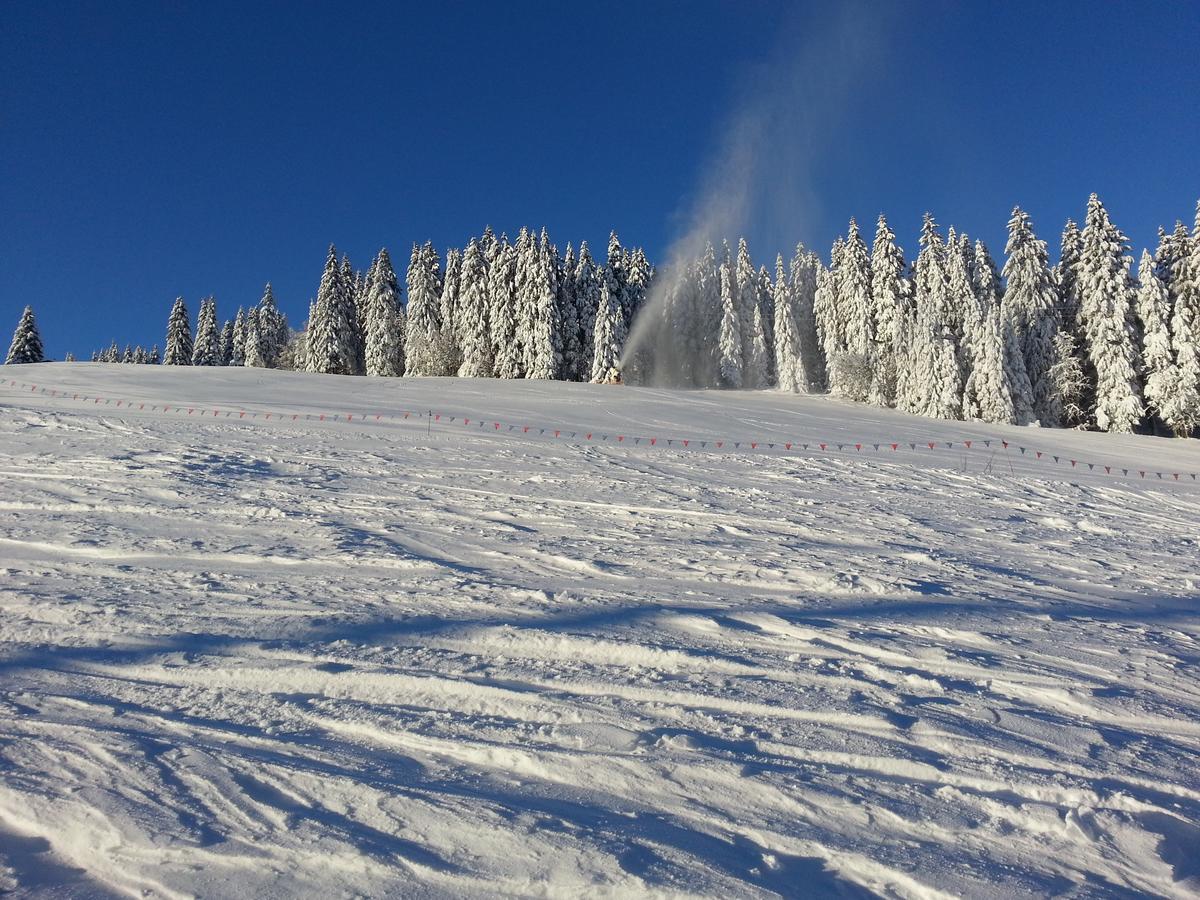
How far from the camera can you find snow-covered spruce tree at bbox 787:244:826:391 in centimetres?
6525

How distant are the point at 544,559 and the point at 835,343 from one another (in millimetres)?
52866

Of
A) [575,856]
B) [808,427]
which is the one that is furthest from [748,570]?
[808,427]

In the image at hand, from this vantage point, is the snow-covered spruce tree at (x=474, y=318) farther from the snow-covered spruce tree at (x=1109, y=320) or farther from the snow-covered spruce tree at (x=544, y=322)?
the snow-covered spruce tree at (x=1109, y=320)

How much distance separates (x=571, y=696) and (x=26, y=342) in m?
75.2

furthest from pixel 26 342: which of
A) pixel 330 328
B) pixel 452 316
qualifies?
pixel 452 316

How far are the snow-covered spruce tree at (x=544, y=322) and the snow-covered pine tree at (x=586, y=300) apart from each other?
8.30ft

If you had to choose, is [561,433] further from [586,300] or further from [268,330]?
[268,330]

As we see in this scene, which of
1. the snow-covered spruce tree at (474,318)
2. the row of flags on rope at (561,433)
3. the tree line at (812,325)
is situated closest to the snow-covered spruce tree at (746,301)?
the tree line at (812,325)

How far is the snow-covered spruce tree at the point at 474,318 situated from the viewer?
2212 inches

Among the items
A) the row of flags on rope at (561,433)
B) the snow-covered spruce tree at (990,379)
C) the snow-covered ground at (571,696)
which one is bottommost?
the snow-covered ground at (571,696)

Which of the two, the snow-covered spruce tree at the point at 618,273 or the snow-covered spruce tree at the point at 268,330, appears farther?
the snow-covered spruce tree at the point at 268,330

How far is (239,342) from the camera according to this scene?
7612cm

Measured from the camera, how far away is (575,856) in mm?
2797

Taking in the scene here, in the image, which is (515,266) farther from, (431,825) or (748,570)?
(431,825)
